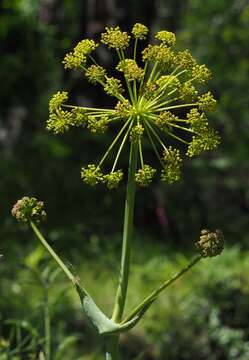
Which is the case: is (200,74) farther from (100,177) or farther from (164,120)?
(100,177)

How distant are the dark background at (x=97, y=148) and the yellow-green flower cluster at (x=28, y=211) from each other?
534 centimetres

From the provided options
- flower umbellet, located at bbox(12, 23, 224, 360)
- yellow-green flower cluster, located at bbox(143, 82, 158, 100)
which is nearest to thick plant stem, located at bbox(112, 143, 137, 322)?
flower umbellet, located at bbox(12, 23, 224, 360)

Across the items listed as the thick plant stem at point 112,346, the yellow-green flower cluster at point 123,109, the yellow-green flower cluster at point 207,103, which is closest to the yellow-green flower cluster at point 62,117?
the yellow-green flower cluster at point 123,109

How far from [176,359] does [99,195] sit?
4.82 m

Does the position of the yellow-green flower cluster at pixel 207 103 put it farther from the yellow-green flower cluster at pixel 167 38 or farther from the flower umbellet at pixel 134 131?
the yellow-green flower cluster at pixel 167 38

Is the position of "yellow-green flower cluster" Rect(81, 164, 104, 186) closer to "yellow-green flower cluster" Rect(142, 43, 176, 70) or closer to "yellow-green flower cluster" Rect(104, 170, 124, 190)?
"yellow-green flower cluster" Rect(104, 170, 124, 190)

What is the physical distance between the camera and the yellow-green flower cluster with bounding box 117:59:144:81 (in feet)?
6.45

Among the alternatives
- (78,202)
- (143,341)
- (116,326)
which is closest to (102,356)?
(143,341)

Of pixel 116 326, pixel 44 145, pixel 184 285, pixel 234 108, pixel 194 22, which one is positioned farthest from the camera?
pixel 194 22

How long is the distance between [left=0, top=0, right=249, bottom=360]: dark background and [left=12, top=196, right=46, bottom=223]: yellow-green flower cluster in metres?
5.34

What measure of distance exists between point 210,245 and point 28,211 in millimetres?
519

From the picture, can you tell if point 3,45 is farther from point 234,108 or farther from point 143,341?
point 143,341

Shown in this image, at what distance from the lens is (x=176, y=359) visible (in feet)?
17.9

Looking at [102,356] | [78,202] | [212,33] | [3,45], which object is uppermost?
[3,45]
